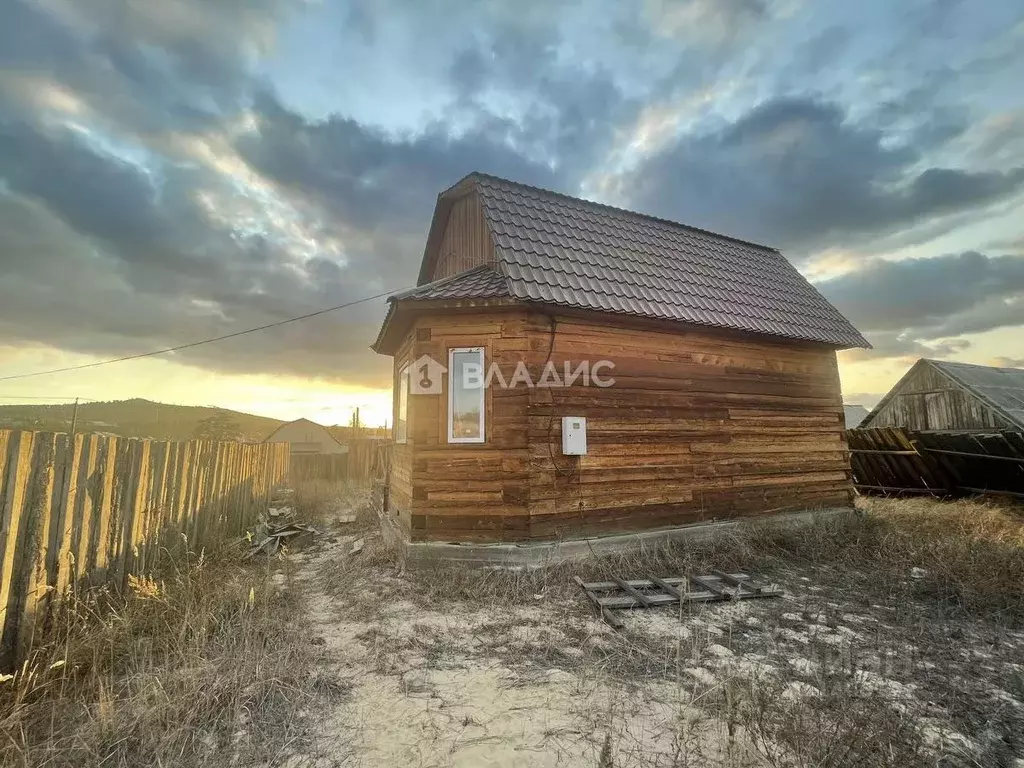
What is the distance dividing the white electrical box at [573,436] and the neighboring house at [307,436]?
87.0 feet

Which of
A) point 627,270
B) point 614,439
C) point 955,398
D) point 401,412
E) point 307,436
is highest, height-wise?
point 627,270

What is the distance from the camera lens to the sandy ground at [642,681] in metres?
2.83

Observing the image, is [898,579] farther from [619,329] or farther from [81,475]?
[81,475]

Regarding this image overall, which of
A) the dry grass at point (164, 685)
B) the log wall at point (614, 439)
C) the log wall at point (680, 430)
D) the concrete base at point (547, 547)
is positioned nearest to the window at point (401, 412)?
the log wall at point (614, 439)

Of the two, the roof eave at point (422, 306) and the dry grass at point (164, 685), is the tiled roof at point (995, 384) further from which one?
the dry grass at point (164, 685)

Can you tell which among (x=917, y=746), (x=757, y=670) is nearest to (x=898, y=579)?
(x=757, y=670)

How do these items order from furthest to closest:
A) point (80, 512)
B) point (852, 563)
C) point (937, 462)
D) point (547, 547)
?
point (937, 462)
point (852, 563)
point (547, 547)
point (80, 512)

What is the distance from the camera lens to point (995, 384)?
17.6 meters

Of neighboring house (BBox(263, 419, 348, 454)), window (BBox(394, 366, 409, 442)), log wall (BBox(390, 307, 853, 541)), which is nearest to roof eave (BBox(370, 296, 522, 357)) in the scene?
log wall (BBox(390, 307, 853, 541))

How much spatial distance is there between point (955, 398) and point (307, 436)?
3315 centimetres

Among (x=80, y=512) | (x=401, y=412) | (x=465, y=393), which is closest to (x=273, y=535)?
(x=401, y=412)

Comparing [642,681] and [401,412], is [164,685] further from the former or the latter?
[401,412]

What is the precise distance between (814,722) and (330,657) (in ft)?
12.0

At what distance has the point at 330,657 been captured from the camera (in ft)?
13.6
